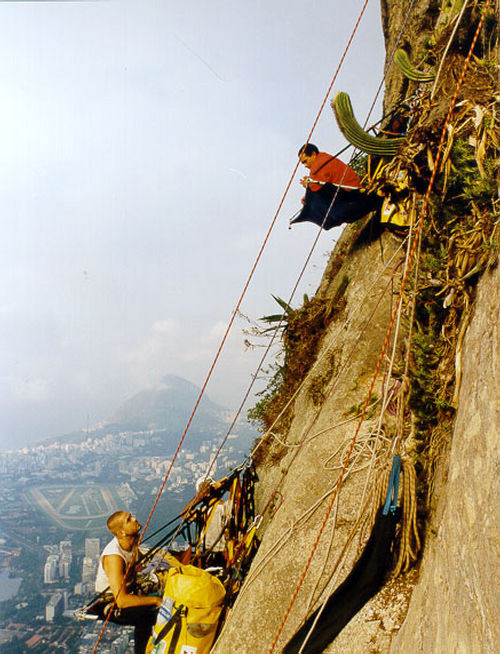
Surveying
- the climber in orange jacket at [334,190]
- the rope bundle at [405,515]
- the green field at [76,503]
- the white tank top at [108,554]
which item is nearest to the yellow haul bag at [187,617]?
the white tank top at [108,554]

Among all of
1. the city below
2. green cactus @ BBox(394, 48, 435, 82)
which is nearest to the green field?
the city below

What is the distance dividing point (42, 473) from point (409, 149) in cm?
8487

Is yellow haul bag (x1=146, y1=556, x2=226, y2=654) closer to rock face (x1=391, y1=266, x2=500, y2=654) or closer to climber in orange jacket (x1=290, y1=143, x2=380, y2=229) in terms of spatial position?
rock face (x1=391, y1=266, x2=500, y2=654)

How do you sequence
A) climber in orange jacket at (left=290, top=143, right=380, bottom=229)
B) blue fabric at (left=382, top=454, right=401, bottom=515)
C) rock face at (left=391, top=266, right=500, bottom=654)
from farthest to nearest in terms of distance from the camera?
climber in orange jacket at (left=290, top=143, right=380, bottom=229), blue fabric at (left=382, top=454, right=401, bottom=515), rock face at (left=391, top=266, right=500, bottom=654)

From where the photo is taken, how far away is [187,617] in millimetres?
4125

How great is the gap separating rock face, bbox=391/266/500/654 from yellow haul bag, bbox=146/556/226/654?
1738 mm

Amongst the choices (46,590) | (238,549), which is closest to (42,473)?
(46,590)

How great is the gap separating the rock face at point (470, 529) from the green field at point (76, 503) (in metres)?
56.0

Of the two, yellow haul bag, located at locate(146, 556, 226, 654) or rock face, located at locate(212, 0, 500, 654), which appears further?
yellow haul bag, located at locate(146, 556, 226, 654)

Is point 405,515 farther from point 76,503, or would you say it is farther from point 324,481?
point 76,503

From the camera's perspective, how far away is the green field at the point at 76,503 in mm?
54031

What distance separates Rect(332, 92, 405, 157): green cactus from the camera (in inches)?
192

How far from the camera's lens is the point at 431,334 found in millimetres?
3977

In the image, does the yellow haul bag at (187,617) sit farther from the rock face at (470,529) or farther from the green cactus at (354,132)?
the green cactus at (354,132)
